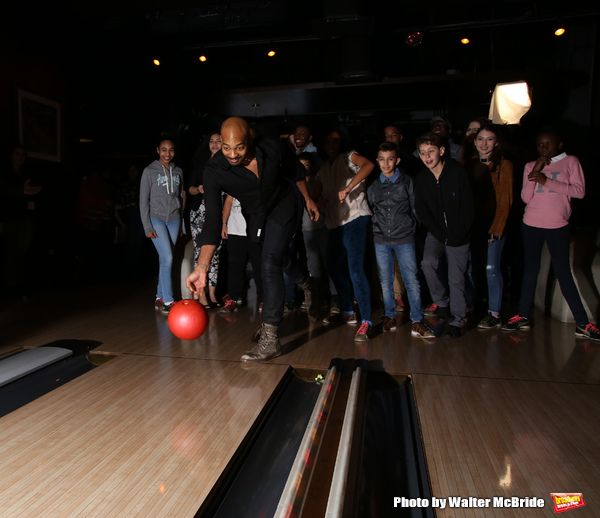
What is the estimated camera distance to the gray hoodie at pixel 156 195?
10.8 feet

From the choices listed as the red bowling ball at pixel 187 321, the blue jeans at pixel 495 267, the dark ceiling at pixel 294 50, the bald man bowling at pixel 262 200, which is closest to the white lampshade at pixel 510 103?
the dark ceiling at pixel 294 50

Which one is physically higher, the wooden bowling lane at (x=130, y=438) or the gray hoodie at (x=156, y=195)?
the gray hoodie at (x=156, y=195)

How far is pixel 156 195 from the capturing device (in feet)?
10.9

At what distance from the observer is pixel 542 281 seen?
3479 mm

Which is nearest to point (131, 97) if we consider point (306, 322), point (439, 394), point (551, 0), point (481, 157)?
point (306, 322)

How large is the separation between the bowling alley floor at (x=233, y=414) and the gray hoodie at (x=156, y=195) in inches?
31.1

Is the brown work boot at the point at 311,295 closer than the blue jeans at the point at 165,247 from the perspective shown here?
Yes

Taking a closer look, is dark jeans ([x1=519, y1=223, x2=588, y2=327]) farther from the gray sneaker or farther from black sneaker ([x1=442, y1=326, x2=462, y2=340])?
the gray sneaker

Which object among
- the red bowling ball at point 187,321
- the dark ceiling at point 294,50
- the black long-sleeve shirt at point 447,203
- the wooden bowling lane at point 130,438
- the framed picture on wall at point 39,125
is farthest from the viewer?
the dark ceiling at point 294,50

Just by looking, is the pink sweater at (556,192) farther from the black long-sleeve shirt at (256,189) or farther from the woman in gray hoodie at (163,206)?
the woman in gray hoodie at (163,206)

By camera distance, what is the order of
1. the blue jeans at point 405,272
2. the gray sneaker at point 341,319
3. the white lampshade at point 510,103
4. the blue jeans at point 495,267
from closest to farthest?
the blue jeans at point 405,272, the blue jeans at point 495,267, the gray sneaker at point 341,319, the white lampshade at point 510,103

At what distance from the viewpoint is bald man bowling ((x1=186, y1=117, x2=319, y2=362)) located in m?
2.11

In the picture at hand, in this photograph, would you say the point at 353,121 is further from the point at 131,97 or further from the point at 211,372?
the point at 211,372

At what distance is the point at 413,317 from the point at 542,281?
1255 millimetres
